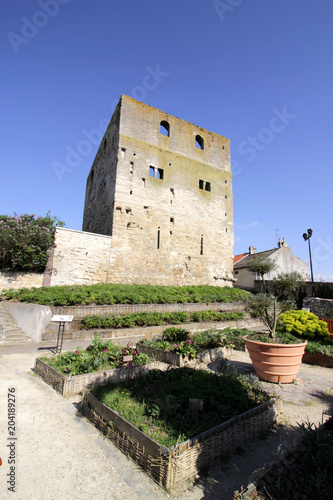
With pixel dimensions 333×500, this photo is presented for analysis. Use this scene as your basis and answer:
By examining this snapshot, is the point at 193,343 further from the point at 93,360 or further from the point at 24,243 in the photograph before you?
the point at 24,243

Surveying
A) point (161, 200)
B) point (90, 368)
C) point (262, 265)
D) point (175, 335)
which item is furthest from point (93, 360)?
point (262, 265)

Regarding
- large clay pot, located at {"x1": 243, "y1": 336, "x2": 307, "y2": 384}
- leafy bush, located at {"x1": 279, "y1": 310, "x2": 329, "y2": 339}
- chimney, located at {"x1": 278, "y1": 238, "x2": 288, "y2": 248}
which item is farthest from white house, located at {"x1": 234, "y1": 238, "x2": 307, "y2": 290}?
large clay pot, located at {"x1": 243, "y1": 336, "x2": 307, "y2": 384}

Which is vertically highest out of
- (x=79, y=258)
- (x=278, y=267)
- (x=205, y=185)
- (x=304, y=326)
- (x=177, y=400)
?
(x=205, y=185)

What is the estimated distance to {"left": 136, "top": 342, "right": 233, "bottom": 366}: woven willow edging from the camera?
6578 millimetres

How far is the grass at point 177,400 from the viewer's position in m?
3.13

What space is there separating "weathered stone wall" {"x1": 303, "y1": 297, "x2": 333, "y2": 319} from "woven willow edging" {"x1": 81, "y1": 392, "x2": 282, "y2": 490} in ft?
30.7

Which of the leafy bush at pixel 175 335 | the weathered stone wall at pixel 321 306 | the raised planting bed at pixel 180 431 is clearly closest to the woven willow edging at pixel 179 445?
the raised planting bed at pixel 180 431

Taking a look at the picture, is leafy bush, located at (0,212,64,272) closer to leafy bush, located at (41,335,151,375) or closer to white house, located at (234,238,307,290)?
leafy bush, located at (41,335,151,375)

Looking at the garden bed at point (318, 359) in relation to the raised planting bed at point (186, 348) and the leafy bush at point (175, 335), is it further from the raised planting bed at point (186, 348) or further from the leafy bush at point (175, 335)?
the leafy bush at point (175, 335)

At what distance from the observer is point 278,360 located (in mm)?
5207

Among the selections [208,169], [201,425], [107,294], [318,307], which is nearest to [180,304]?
[107,294]

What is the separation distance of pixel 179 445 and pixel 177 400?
3.90ft

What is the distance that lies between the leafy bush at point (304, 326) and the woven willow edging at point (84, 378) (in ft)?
15.6

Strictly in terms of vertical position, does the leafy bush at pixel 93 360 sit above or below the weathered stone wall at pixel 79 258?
below
